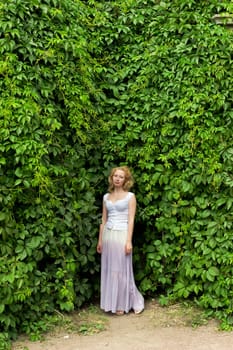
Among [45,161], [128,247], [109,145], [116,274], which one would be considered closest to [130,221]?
[128,247]

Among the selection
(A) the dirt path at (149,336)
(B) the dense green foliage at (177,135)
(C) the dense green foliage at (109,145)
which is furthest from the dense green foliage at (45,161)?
(B) the dense green foliage at (177,135)

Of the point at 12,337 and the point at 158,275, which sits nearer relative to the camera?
the point at 12,337

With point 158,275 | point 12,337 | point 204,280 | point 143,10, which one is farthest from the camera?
point 143,10

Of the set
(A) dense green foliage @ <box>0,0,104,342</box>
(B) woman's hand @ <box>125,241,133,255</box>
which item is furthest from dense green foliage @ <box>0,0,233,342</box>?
(B) woman's hand @ <box>125,241,133,255</box>

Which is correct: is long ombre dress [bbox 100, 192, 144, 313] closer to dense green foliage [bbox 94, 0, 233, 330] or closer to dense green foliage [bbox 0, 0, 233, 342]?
dense green foliage [bbox 0, 0, 233, 342]

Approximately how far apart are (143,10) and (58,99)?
1480 millimetres

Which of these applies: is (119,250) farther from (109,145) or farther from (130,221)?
(109,145)

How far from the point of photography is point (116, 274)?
4.78 m

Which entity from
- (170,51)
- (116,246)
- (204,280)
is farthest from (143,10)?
(204,280)

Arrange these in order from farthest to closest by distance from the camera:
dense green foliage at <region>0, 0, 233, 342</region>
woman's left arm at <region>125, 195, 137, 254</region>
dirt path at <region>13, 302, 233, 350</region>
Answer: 1. woman's left arm at <region>125, 195, 137, 254</region>
2. dense green foliage at <region>0, 0, 233, 342</region>
3. dirt path at <region>13, 302, 233, 350</region>

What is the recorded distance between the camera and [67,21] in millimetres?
4895

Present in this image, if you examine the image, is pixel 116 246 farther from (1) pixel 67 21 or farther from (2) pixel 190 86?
(1) pixel 67 21

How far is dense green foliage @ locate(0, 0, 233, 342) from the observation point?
4.30 m

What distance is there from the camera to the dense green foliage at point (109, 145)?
4.30 meters
